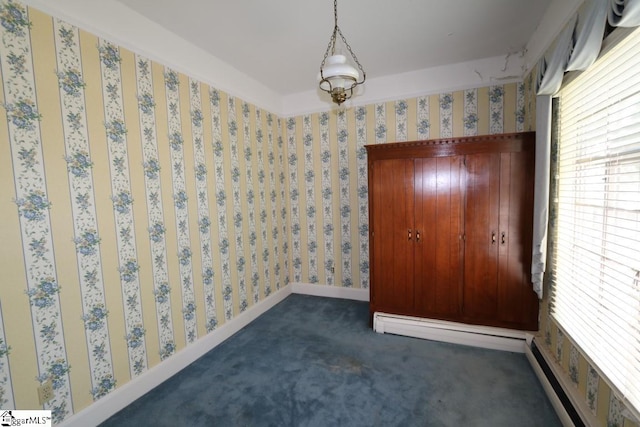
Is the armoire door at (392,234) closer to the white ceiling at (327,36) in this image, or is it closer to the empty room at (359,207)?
the empty room at (359,207)

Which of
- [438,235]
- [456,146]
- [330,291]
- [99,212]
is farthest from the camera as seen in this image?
[330,291]

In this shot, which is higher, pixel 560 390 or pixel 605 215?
pixel 605 215

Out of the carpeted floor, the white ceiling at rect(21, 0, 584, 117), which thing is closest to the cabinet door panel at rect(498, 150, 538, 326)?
the carpeted floor

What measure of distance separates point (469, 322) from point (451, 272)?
0.48 m

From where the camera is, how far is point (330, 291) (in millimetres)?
3764

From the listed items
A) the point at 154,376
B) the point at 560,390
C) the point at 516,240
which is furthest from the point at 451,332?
the point at 154,376

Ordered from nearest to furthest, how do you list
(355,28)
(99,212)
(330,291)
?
(99,212) < (355,28) < (330,291)

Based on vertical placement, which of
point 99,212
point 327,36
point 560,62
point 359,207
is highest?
point 327,36

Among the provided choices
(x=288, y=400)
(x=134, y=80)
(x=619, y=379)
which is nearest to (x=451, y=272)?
(x=619, y=379)

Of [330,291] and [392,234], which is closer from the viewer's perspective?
[392,234]

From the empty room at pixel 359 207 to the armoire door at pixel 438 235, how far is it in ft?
0.06

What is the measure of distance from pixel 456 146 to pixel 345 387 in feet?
7.14

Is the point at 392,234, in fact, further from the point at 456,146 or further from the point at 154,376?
the point at 154,376

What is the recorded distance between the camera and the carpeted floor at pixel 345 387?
1.77 meters
